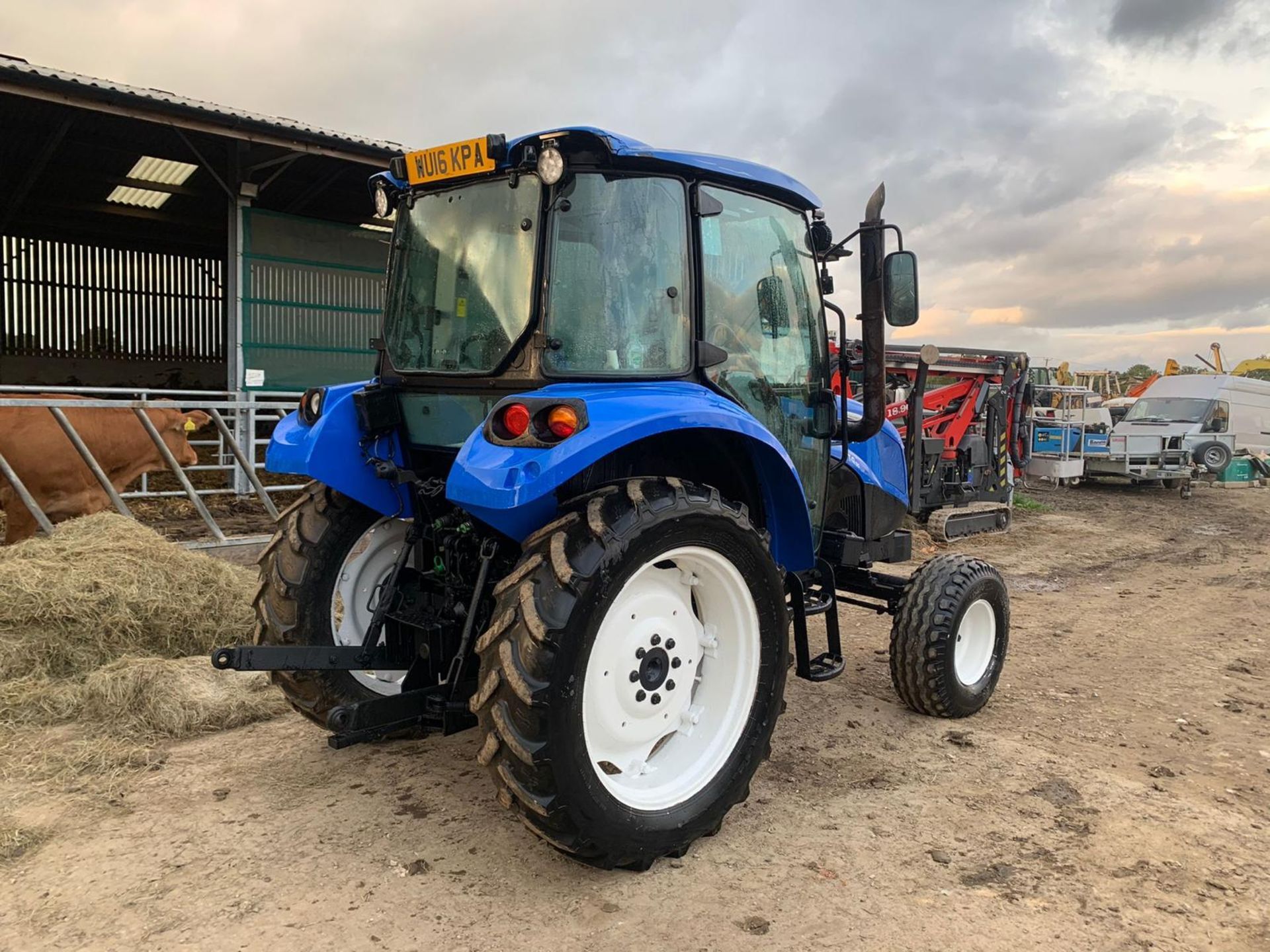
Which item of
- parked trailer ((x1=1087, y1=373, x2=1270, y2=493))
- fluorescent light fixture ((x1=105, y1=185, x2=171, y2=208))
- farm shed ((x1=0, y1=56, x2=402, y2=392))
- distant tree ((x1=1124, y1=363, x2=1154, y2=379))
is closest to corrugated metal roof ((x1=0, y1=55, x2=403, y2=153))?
farm shed ((x1=0, y1=56, x2=402, y2=392))

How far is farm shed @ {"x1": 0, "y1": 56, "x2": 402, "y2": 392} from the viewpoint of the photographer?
9.96m

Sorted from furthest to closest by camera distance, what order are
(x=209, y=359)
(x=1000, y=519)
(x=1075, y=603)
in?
(x=209, y=359) < (x=1000, y=519) < (x=1075, y=603)

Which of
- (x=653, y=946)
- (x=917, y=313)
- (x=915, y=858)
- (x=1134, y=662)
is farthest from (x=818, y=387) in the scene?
(x=1134, y=662)

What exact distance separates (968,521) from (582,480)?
25.4 feet

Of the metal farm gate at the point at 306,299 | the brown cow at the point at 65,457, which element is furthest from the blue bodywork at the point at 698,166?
the metal farm gate at the point at 306,299

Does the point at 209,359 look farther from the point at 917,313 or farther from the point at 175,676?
the point at 917,313

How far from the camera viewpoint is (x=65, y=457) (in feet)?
20.6

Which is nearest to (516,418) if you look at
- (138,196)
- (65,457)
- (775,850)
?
A: (775,850)

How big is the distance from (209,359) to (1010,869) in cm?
1862

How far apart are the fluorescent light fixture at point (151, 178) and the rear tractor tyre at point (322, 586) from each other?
10.6 meters

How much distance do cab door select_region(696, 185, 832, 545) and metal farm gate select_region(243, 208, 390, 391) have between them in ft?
28.4

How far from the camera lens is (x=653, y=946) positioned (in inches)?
96.5

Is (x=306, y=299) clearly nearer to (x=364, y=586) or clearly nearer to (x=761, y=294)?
(x=364, y=586)

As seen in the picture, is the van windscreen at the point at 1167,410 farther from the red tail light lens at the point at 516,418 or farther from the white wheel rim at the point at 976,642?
the red tail light lens at the point at 516,418
